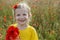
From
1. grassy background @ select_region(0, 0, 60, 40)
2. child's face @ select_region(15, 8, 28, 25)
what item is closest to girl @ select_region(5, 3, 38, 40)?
child's face @ select_region(15, 8, 28, 25)

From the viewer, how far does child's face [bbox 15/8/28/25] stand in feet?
11.8

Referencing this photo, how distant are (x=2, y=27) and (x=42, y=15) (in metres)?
1.08

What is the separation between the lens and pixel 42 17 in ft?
20.9

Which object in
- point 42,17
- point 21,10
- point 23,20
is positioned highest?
point 21,10

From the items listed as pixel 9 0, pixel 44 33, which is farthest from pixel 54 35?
pixel 9 0

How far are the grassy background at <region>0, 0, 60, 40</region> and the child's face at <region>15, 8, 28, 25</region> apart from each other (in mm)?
1766

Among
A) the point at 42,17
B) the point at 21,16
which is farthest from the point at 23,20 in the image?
the point at 42,17

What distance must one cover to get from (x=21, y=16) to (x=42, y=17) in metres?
2.81

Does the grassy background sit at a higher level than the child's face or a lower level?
lower

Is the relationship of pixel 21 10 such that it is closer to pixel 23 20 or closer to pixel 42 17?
pixel 23 20

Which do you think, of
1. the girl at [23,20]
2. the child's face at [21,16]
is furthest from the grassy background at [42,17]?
the child's face at [21,16]

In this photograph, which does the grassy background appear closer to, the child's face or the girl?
the girl

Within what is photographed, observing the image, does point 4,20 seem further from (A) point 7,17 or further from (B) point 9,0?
(B) point 9,0

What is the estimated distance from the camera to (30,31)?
379cm
